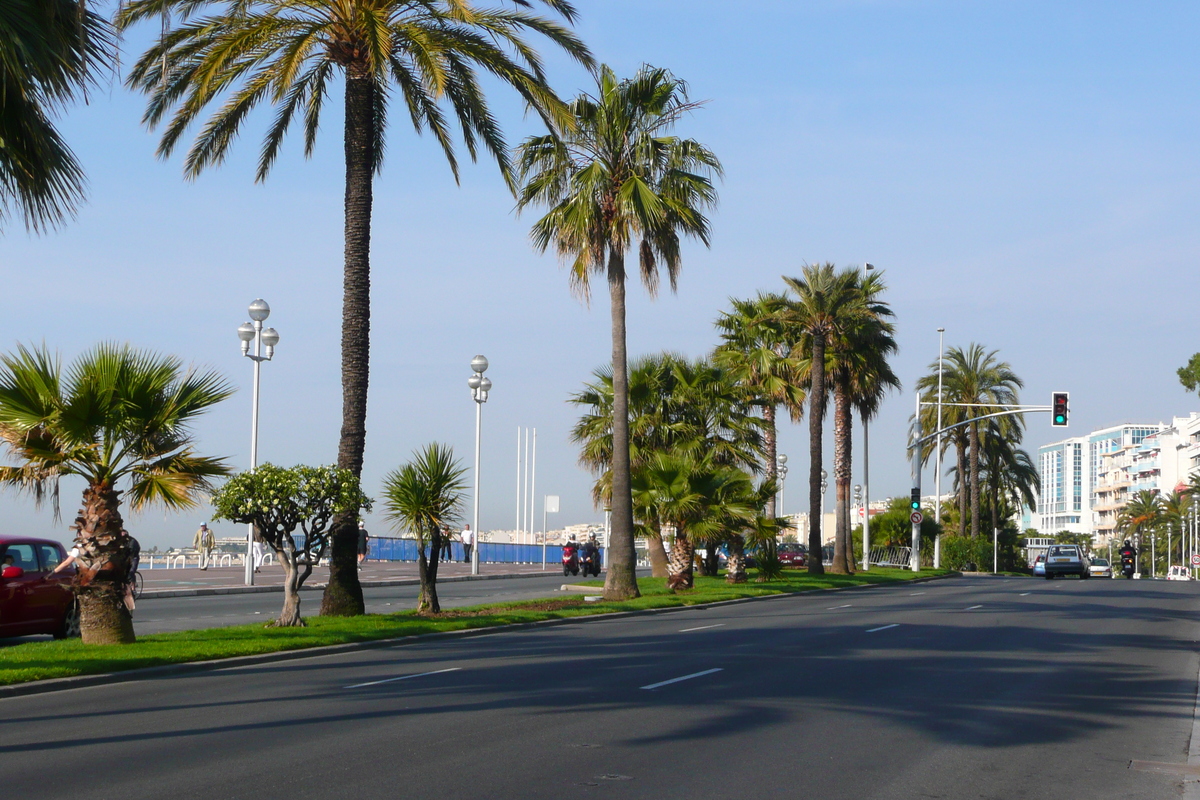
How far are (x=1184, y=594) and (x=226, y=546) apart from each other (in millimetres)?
41517

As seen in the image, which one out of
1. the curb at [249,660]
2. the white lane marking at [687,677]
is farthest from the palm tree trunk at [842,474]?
the white lane marking at [687,677]

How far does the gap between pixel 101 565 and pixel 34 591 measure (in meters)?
2.78

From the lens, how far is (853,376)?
4791 cm

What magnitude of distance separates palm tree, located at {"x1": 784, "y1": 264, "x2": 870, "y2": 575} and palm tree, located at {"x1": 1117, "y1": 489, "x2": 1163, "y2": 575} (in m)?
91.5

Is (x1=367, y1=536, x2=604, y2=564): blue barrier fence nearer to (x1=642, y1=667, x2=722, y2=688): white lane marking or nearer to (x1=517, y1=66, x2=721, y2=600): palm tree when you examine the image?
(x1=517, y1=66, x2=721, y2=600): palm tree

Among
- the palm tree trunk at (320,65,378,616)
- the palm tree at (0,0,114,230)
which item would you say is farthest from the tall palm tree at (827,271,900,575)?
the palm tree at (0,0,114,230)

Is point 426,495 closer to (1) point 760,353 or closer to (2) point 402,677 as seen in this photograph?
(2) point 402,677

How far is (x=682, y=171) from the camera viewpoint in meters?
28.3

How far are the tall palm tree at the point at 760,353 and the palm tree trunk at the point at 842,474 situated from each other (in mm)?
3053

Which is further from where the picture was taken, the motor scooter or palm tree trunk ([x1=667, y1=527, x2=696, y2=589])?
the motor scooter

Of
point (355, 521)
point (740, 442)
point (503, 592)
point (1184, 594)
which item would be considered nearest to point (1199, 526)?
point (1184, 594)

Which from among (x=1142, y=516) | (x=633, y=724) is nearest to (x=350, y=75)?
(x=633, y=724)

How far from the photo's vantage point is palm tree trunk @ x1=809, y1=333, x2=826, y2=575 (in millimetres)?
44719

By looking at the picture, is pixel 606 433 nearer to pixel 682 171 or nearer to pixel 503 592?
pixel 503 592
